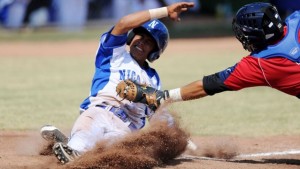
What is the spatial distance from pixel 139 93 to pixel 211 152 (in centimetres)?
157

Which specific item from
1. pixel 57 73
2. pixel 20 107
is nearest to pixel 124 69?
pixel 20 107

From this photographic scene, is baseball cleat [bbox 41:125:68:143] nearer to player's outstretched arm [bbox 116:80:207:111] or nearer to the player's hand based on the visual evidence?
player's outstretched arm [bbox 116:80:207:111]

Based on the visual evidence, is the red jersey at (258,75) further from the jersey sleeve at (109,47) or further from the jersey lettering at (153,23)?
the jersey sleeve at (109,47)

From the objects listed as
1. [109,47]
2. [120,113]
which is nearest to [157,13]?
[109,47]

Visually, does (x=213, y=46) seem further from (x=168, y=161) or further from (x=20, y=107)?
(x=168, y=161)

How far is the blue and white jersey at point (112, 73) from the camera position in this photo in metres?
7.43

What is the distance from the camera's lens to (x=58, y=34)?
2664cm

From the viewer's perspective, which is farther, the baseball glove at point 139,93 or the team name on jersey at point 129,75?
the team name on jersey at point 129,75

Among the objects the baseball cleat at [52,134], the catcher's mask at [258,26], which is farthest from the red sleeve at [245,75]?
the baseball cleat at [52,134]

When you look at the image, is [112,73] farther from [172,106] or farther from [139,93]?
[172,106]

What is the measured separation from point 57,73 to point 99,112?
9706mm

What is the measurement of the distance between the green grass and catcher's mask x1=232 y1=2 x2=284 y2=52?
1.02m

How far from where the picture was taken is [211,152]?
8.12 m

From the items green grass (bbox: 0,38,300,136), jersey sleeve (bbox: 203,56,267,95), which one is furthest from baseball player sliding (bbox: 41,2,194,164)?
jersey sleeve (bbox: 203,56,267,95)
